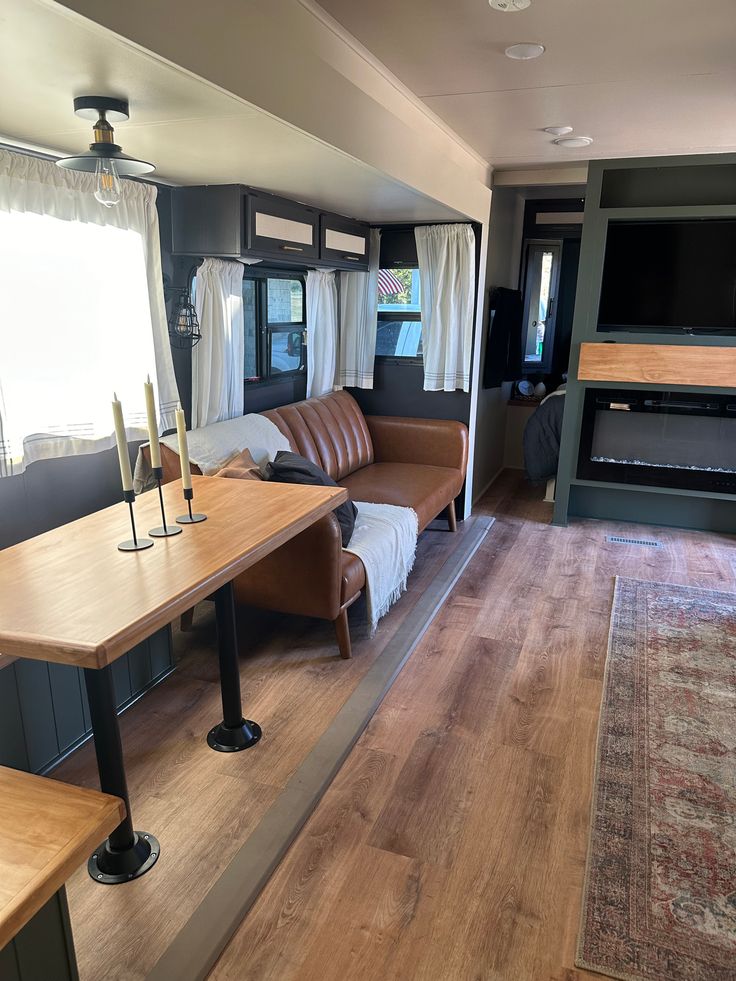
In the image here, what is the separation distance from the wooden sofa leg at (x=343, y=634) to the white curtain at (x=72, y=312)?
3.88ft

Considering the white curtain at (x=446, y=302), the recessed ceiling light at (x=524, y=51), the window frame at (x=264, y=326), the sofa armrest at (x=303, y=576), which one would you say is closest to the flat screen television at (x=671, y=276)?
the white curtain at (x=446, y=302)

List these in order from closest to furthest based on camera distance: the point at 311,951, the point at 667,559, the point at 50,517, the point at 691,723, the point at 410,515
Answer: the point at 311,951 → the point at 691,723 → the point at 50,517 → the point at 410,515 → the point at 667,559

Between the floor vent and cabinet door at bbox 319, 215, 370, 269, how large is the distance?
94.1 inches

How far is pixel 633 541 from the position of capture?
4.45 metres

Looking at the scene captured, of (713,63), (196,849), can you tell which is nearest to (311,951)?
(196,849)

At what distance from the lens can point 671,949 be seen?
161 cm

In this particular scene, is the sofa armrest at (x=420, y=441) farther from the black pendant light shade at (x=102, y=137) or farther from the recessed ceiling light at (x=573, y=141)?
the black pendant light shade at (x=102, y=137)

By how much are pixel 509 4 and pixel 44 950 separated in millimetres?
2794

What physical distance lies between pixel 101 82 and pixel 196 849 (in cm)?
199

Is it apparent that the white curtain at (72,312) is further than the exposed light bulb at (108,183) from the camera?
Yes

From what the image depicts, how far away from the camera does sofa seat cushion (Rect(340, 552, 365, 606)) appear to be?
9.24 feet

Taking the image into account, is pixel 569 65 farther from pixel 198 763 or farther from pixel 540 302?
pixel 540 302

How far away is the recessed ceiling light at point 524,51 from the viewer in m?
2.57

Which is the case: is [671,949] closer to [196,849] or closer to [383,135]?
[196,849]
